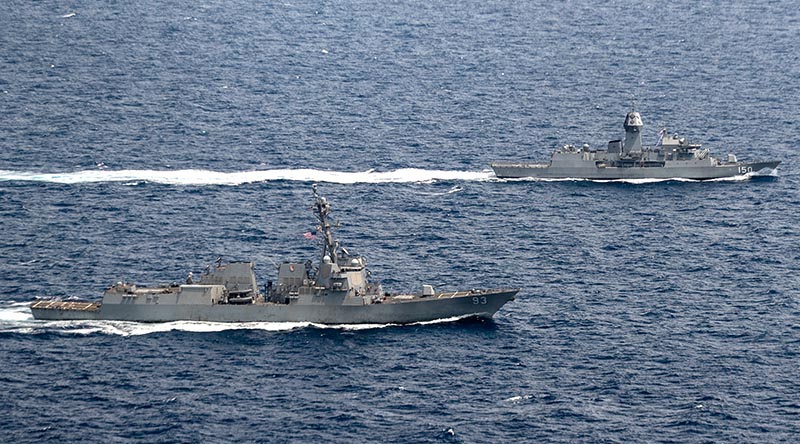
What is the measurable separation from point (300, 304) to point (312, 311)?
1.46 m

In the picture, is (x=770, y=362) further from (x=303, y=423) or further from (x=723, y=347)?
(x=303, y=423)

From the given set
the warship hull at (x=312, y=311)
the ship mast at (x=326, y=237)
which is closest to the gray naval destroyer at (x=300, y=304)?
the warship hull at (x=312, y=311)

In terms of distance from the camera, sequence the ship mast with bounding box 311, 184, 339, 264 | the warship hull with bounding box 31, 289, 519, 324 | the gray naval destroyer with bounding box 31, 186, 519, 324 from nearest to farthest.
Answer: the warship hull with bounding box 31, 289, 519, 324 → the gray naval destroyer with bounding box 31, 186, 519, 324 → the ship mast with bounding box 311, 184, 339, 264

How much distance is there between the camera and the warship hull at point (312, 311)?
19512cm

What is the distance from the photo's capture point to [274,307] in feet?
641

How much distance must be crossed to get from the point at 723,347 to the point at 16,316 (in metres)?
73.4

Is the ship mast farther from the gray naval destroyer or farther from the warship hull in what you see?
the warship hull

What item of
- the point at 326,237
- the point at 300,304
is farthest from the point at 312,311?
the point at 326,237

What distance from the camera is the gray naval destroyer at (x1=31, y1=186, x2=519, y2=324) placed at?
641ft

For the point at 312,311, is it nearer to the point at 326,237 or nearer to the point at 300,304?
the point at 300,304

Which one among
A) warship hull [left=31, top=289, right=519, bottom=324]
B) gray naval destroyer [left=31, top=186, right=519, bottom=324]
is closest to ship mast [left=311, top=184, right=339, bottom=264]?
gray naval destroyer [left=31, top=186, right=519, bottom=324]

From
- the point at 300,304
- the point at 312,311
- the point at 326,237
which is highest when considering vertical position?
the point at 326,237

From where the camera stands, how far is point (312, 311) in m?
196

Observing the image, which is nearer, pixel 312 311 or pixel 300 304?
pixel 300 304
